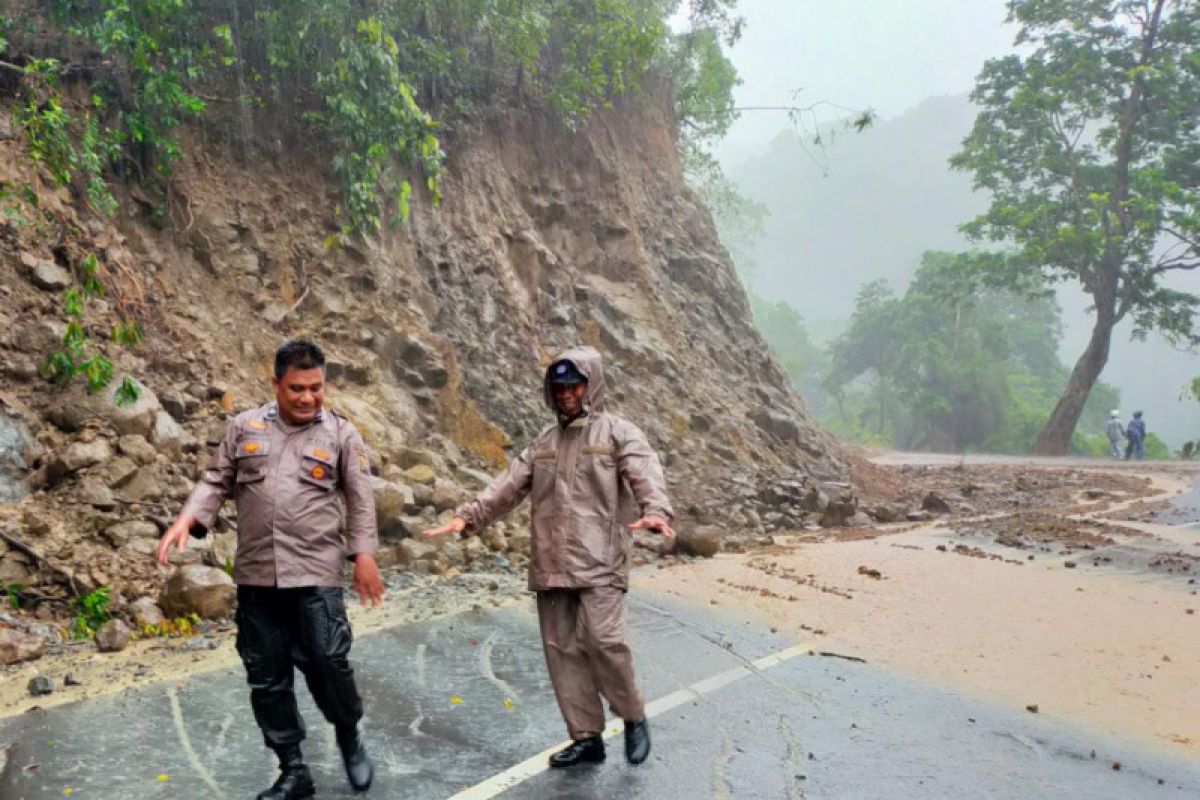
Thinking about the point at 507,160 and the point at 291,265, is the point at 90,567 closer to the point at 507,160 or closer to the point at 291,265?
the point at 291,265

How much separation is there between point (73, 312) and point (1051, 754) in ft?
22.2

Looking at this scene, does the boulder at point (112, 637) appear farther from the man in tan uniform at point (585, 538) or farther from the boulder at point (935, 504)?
the boulder at point (935, 504)

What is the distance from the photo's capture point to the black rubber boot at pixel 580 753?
3.67 m

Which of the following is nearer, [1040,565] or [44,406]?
[44,406]

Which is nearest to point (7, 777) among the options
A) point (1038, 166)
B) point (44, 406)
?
point (44, 406)

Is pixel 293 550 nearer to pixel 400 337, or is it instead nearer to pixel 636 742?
pixel 636 742

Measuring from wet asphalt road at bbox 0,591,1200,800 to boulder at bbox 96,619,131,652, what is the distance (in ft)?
2.29

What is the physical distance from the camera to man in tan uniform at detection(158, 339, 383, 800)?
3234 millimetres

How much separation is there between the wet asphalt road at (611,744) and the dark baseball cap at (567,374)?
1.64 m

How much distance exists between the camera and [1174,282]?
103375 mm

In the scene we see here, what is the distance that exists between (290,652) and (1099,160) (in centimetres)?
3240

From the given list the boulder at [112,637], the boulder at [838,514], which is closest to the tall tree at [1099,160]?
the boulder at [838,514]

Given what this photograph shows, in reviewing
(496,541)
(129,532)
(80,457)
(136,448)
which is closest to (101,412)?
(136,448)

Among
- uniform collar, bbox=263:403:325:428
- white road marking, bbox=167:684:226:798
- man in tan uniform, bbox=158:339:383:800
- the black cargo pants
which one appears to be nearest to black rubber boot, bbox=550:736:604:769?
man in tan uniform, bbox=158:339:383:800
